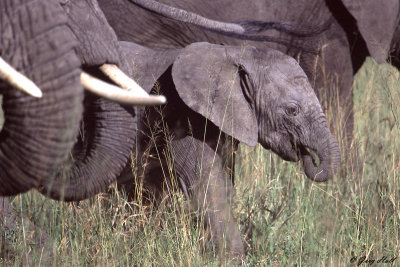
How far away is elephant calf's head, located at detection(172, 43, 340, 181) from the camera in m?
4.46

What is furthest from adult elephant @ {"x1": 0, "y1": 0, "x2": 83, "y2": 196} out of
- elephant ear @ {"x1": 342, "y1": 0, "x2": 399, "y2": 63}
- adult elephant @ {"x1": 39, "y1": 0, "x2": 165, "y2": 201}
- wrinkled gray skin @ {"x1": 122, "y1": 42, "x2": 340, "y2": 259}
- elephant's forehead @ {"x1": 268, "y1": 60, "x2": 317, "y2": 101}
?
elephant ear @ {"x1": 342, "y1": 0, "x2": 399, "y2": 63}

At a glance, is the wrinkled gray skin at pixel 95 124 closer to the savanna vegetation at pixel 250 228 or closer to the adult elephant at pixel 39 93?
the adult elephant at pixel 39 93

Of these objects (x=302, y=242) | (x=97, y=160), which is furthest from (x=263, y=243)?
(x=97, y=160)

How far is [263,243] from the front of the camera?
428 centimetres

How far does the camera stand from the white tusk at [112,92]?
284 cm

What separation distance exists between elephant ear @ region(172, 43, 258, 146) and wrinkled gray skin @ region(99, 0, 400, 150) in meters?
1.21

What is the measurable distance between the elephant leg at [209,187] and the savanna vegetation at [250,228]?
7 centimetres

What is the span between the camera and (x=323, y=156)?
447cm

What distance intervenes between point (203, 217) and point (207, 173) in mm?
281

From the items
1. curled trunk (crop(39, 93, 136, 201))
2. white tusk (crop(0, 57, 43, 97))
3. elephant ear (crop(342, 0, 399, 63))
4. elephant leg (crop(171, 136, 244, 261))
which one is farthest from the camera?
elephant ear (crop(342, 0, 399, 63))

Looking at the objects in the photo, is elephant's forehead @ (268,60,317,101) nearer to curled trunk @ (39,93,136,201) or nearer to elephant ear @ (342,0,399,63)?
curled trunk @ (39,93,136,201)

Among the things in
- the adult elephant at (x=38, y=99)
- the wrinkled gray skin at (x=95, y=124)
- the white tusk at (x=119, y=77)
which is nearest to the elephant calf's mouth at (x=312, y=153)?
the wrinkled gray skin at (x=95, y=124)

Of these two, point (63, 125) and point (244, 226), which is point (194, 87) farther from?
point (63, 125)

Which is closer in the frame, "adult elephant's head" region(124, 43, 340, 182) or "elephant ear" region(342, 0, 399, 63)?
"adult elephant's head" region(124, 43, 340, 182)
